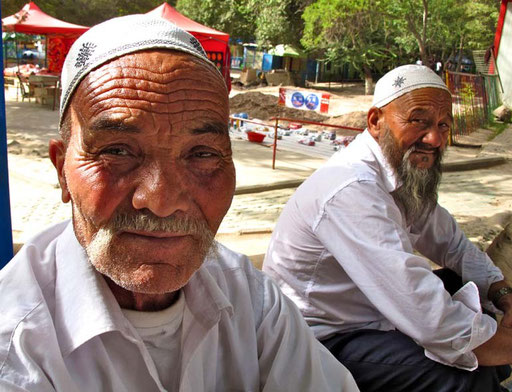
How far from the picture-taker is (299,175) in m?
8.62

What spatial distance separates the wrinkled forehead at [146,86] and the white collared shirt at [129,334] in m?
0.38

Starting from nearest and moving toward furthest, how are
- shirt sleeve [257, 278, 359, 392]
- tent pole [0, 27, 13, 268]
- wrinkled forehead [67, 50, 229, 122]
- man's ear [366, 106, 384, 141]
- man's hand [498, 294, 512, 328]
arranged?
1. wrinkled forehead [67, 50, 229, 122]
2. shirt sleeve [257, 278, 359, 392]
3. tent pole [0, 27, 13, 268]
4. man's hand [498, 294, 512, 328]
5. man's ear [366, 106, 384, 141]

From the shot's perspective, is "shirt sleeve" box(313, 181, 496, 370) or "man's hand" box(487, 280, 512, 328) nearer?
"shirt sleeve" box(313, 181, 496, 370)

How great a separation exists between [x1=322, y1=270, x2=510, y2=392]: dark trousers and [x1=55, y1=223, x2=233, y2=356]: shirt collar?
1086mm

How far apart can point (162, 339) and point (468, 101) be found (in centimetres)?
1354

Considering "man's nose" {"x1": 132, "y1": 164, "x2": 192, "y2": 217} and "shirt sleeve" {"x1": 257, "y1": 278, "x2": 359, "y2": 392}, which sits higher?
"man's nose" {"x1": 132, "y1": 164, "x2": 192, "y2": 217}

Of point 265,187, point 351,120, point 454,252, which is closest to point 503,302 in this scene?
point 454,252

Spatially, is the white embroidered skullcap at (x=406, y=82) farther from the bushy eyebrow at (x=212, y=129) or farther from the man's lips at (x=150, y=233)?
the man's lips at (x=150, y=233)

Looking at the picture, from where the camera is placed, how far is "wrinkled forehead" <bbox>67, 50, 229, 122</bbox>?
119 cm

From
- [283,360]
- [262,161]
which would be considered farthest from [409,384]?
[262,161]

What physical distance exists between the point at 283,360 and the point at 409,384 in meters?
0.97

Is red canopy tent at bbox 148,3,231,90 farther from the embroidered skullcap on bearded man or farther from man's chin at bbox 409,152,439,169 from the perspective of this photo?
the embroidered skullcap on bearded man

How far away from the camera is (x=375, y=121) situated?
9.75ft

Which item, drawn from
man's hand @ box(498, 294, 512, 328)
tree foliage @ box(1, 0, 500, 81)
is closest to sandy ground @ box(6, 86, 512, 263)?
man's hand @ box(498, 294, 512, 328)
